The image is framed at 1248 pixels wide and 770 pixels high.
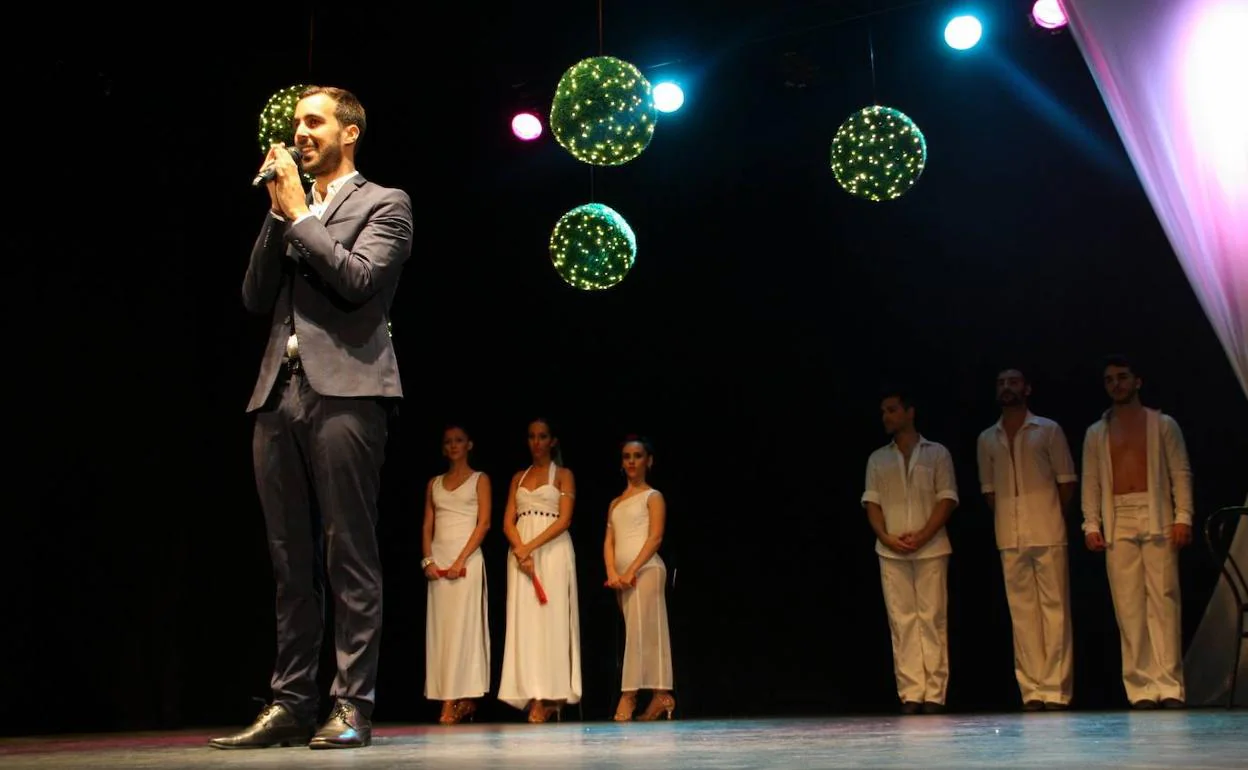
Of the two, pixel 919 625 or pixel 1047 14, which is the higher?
pixel 1047 14

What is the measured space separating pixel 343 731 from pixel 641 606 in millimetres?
4123

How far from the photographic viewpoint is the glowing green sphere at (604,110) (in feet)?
15.0

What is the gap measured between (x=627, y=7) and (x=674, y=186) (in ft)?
4.24

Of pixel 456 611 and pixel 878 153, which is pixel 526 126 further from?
pixel 878 153

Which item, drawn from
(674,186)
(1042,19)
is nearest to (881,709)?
(674,186)

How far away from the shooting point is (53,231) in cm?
597

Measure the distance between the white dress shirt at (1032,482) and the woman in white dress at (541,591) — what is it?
217 centimetres

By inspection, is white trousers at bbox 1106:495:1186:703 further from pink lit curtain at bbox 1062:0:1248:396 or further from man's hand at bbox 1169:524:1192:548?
pink lit curtain at bbox 1062:0:1248:396

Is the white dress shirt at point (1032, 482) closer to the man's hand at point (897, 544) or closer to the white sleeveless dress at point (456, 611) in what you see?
the man's hand at point (897, 544)

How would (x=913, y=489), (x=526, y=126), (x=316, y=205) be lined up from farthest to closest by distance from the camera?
(x=526, y=126) < (x=913, y=489) < (x=316, y=205)

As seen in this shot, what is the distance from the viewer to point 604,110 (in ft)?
15.0

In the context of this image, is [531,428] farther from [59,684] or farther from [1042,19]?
[1042,19]

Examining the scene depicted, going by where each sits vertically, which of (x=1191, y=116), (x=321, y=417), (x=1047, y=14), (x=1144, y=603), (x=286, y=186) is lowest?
(x=1144, y=603)

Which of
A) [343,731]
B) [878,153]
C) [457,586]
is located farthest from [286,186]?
[457,586]
